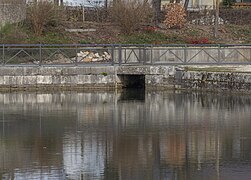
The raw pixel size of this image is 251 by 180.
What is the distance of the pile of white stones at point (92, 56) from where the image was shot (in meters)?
33.8

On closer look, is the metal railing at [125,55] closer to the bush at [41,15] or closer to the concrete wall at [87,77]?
the concrete wall at [87,77]

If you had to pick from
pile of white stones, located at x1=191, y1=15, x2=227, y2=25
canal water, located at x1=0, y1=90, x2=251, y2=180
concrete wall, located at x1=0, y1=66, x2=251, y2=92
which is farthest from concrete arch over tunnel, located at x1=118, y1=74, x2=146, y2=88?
pile of white stones, located at x1=191, y1=15, x2=227, y2=25

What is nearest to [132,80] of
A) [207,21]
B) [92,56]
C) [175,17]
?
[92,56]

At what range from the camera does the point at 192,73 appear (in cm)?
3106

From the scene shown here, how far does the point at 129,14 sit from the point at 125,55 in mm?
14059

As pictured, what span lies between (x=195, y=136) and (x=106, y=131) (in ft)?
7.52

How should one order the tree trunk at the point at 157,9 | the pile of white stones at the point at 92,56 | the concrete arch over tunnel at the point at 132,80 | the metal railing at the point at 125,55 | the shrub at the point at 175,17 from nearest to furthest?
the concrete arch over tunnel at the point at 132,80 → the metal railing at the point at 125,55 → the pile of white stones at the point at 92,56 → the shrub at the point at 175,17 → the tree trunk at the point at 157,9

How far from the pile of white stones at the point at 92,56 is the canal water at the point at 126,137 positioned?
5.44m

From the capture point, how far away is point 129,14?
47.4 m

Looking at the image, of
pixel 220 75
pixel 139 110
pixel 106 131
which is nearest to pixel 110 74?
pixel 220 75

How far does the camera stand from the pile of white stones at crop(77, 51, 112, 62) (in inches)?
1329

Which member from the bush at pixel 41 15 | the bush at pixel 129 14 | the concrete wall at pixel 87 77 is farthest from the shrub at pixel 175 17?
the concrete wall at pixel 87 77

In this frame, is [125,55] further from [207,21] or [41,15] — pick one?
[207,21]

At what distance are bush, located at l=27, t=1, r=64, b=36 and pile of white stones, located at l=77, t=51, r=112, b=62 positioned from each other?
1103 centimetres
